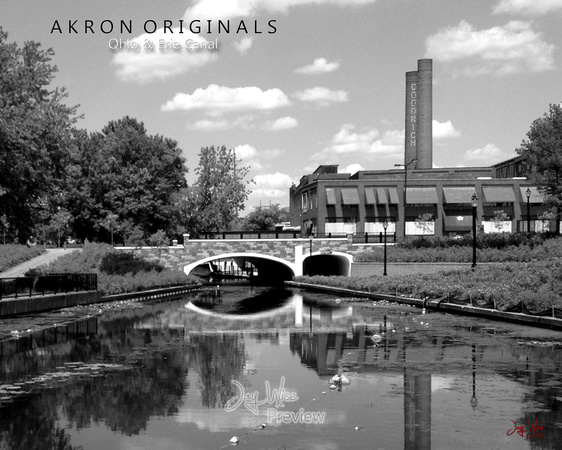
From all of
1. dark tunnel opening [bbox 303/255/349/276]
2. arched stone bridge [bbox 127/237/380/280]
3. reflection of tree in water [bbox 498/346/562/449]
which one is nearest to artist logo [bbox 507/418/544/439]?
reflection of tree in water [bbox 498/346/562/449]

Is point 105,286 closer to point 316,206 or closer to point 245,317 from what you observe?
point 245,317

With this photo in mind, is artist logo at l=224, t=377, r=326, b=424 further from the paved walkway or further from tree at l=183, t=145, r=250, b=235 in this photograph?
tree at l=183, t=145, r=250, b=235

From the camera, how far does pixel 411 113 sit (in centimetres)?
9588

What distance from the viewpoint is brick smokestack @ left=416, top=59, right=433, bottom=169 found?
95019 millimetres

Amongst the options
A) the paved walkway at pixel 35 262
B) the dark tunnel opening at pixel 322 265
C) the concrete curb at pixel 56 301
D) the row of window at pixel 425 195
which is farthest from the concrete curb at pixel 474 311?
the row of window at pixel 425 195

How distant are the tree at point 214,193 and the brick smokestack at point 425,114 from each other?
84.7ft

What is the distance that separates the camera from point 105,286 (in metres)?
44.0

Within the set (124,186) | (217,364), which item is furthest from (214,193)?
(217,364)

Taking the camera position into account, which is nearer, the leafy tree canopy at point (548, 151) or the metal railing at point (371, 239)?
the leafy tree canopy at point (548, 151)

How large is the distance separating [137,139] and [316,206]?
2517 centimetres

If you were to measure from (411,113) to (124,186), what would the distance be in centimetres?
4166

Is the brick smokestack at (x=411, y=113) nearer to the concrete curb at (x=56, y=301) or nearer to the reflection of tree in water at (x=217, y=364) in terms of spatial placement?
the concrete curb at (x=56, y=301)

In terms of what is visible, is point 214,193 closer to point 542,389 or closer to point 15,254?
point 15,254

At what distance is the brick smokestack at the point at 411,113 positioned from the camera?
314ft
